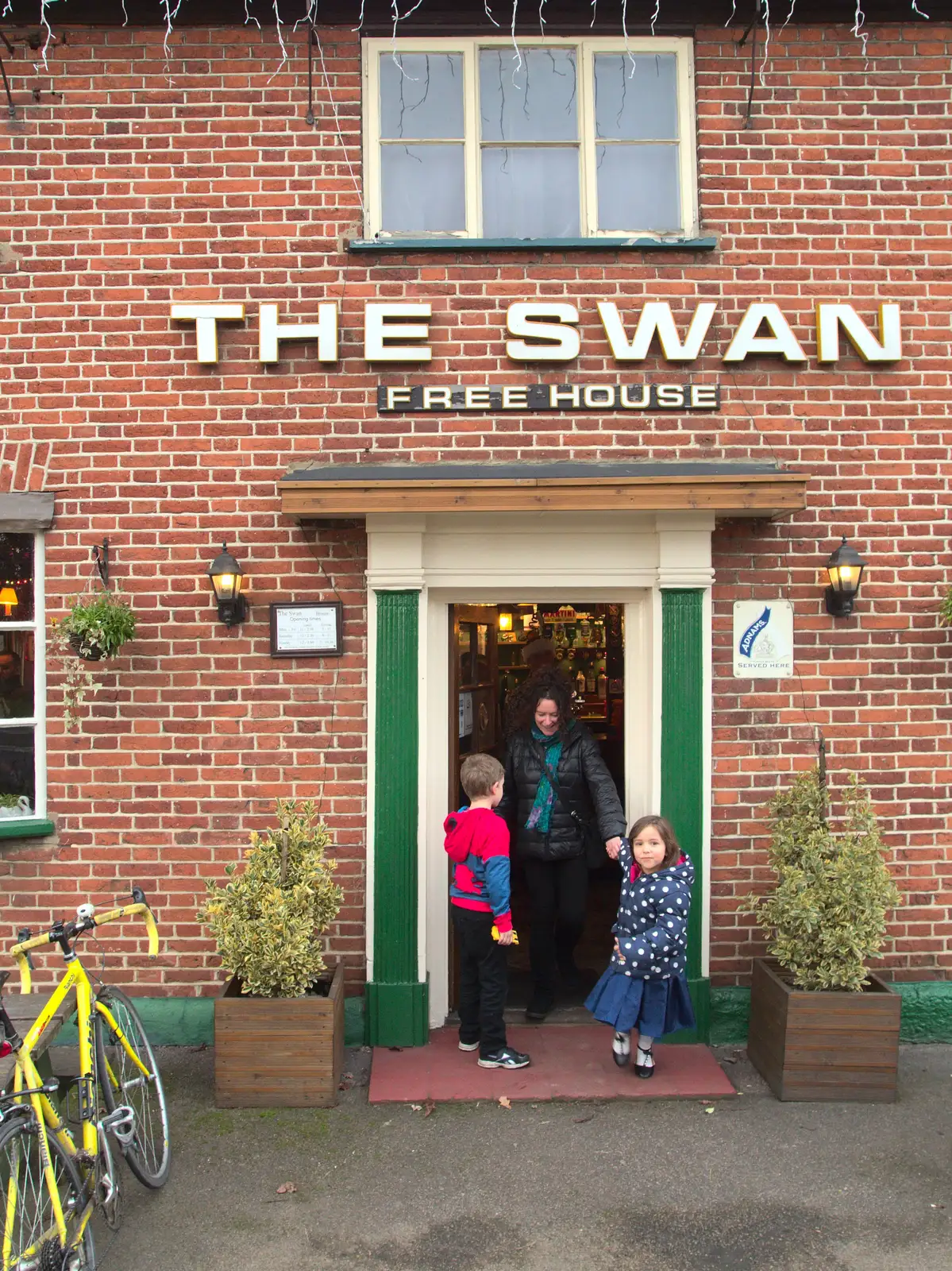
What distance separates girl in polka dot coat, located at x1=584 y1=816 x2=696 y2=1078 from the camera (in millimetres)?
4621

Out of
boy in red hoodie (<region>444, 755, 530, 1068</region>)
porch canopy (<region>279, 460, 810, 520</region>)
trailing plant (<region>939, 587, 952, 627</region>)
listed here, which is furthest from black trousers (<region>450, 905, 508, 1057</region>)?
trailing plant (<region>939, 587, 952, 627</region>)

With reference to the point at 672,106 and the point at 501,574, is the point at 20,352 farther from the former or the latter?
the point at 672,106

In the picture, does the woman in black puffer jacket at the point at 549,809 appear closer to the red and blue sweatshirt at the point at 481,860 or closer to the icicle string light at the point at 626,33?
the red and blue sweatshirt at the point at 481,860

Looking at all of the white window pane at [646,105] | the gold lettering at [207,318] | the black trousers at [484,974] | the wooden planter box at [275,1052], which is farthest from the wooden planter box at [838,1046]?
the white window pane at [646,105]

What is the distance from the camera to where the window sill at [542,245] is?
519 centimetres

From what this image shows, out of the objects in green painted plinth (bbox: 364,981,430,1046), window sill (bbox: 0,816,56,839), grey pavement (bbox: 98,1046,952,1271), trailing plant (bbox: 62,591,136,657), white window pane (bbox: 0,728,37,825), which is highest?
trailing plant (bbox: 62,591,136,657)

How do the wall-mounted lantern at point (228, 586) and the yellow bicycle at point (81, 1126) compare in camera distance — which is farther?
the wall-mounted lantern at point (228, 586)

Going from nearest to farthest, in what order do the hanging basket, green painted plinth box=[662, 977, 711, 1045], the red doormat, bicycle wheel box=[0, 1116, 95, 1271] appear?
bicycle wheel box=[0, 1116, 95, 1271] < the red doormat < the hanging basket < green painted plinth box=[662, 977, 711, 1045]

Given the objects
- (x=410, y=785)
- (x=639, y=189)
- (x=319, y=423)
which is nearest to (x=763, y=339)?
(x=639, y=189)

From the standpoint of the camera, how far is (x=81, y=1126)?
11.7 ft

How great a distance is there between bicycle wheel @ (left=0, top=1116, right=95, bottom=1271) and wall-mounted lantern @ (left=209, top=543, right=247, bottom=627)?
101 inches

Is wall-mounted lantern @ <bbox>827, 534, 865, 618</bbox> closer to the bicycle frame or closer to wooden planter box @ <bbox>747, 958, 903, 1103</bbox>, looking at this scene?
wooden planter box @ <bbox>747, 958, 903, 1103</bbox>

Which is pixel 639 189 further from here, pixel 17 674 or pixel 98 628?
pixel 17 674

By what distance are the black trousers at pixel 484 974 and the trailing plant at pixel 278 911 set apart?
0.66m
